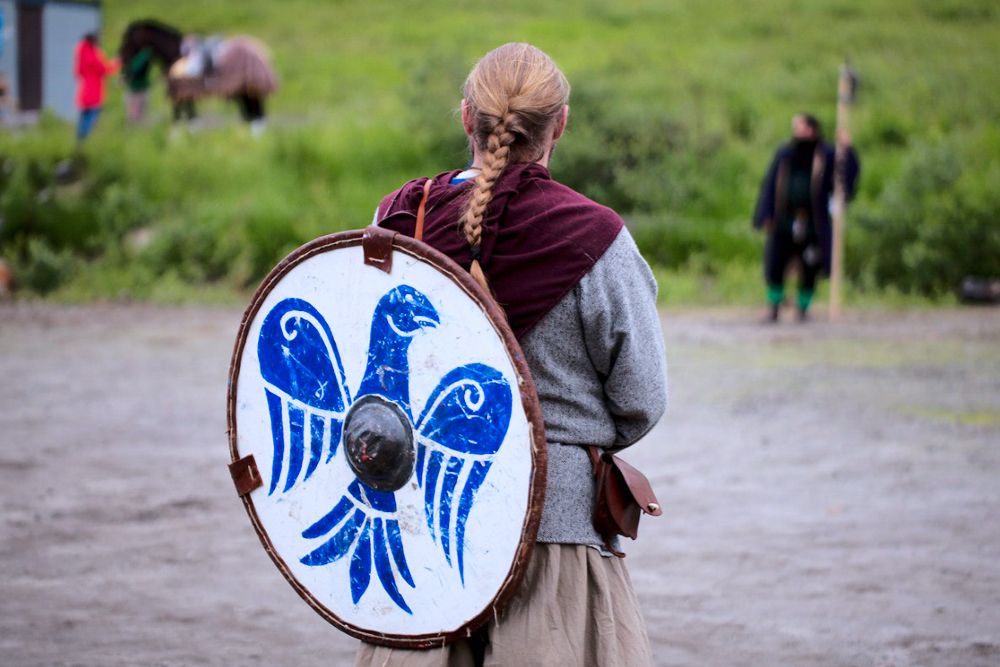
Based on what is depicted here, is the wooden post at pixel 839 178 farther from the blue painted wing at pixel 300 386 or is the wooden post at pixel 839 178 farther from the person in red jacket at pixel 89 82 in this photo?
the blue painted wing at pixel 300 386

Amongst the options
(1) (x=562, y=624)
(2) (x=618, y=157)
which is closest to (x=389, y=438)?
A: (1) (x=562, y=624)

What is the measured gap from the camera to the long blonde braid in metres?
2.54

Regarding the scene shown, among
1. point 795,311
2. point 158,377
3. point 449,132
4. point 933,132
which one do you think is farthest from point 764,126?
point 158,377

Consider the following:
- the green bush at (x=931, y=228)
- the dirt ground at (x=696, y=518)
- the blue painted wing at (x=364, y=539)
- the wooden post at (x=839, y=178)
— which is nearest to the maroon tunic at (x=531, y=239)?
the blue painted wing at (x=364, y=539)

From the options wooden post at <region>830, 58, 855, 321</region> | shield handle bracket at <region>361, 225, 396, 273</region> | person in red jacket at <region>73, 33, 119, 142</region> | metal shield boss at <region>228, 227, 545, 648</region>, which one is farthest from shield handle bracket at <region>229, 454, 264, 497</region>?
person in red jacket at <region>73, 33, 119, 142</region>

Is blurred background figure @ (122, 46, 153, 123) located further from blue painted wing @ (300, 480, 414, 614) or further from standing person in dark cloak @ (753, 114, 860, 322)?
blue painted wing @ (300, 480, 414, 614)

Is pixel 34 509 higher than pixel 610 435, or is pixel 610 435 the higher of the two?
pixel 610 435

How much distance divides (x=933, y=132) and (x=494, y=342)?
56.5ft

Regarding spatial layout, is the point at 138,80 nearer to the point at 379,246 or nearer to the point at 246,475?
the point at 246,475

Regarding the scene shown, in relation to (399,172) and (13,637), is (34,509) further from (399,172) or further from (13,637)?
(399,172)

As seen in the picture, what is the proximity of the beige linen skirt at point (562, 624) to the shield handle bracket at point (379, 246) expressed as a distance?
595mm

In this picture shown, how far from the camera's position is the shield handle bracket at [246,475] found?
2.79m

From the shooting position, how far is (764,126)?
776 inches

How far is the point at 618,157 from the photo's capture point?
18109mm
